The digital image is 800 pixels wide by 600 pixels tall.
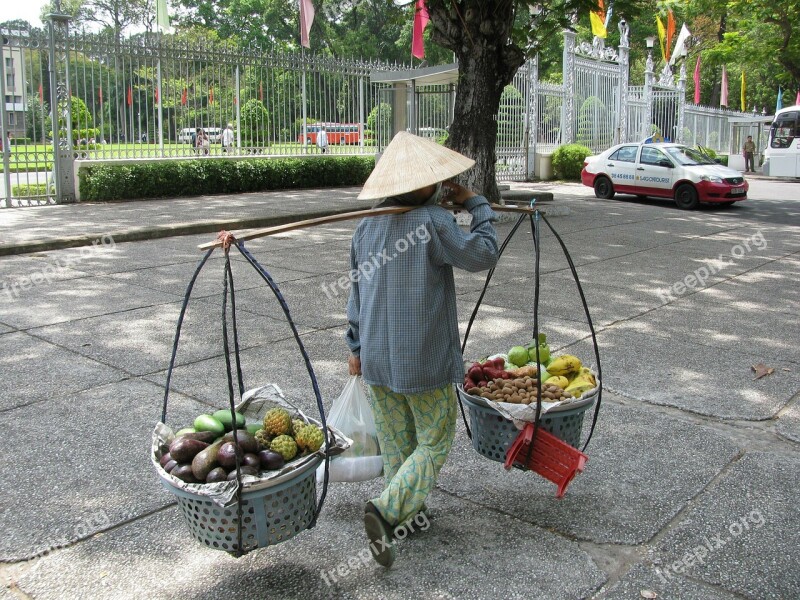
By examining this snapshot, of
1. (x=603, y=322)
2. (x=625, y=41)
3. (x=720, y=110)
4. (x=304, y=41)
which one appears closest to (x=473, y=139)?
(x=603, y=322)

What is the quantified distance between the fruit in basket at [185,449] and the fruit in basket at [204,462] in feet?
0.15

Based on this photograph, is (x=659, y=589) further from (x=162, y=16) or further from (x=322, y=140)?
(x=162, y=16)

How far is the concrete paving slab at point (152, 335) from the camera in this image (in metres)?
5.46

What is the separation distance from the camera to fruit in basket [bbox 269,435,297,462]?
281 centimetres

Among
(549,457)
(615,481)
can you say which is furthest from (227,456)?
(615,481)

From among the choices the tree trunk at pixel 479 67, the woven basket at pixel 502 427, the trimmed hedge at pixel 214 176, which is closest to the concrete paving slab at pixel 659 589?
the woven basket at pixel 502 427

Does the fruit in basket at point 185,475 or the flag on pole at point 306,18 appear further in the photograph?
the flag on pole at point 306,18

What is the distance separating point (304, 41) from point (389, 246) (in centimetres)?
1788

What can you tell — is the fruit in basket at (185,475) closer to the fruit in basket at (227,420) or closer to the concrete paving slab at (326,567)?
the fruit in basket at (227,420)

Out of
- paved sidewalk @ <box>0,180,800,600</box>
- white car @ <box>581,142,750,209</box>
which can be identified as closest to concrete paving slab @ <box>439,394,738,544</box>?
paved sidewalk @ <box>0,180,800,600</box>

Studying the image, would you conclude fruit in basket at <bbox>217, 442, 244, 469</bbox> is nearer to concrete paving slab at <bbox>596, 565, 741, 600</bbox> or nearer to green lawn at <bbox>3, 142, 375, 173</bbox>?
concrete paving slab at <bbox>596, 565, 741, 600</bbox>

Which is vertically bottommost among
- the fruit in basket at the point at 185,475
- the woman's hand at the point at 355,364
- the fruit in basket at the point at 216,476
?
the fruit in basket at the point at 185,475

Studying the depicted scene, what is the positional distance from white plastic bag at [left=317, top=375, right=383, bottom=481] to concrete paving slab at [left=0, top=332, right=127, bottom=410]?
7.36 ft

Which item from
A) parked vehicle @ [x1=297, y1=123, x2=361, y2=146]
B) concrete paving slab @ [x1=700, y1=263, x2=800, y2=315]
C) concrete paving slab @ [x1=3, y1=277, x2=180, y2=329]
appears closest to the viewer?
concrete paving slab @ [x1=3, y1=277, x2=180, y2=329]
